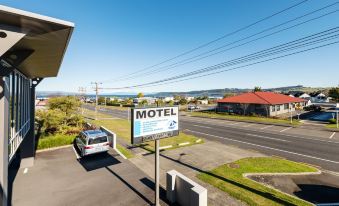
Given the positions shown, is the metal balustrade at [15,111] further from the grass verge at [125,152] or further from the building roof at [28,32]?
the grass verge at [125,152]

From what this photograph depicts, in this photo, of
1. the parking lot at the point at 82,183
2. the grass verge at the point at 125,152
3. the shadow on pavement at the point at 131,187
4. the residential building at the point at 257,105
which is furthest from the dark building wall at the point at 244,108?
the shadow on pavement at the point at 131,187

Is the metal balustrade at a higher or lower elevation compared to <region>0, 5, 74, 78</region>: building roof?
lower

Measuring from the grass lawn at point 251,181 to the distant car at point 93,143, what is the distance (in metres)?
8.11

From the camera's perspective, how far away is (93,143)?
15.4m

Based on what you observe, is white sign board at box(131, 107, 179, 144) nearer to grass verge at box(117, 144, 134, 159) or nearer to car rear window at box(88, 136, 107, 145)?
grass verge at box(117, 144, 134, 159)

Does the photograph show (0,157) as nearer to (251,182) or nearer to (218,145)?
(251,182)

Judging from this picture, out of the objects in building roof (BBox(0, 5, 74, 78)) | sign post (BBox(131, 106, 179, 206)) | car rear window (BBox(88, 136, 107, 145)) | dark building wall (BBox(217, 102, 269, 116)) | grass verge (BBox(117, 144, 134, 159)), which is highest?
building roof (BBox(0, 5, 74, 78))

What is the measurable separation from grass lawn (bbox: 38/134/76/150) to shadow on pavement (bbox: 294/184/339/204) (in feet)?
60.0

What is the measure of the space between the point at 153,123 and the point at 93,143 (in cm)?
837

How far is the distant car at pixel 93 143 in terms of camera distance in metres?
15.1

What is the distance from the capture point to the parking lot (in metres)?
9.54

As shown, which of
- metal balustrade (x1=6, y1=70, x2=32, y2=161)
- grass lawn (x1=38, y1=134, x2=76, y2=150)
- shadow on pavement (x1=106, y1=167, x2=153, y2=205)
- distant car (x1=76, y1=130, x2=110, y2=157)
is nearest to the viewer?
metal balustrade (x1=6, y1=70, x2=32, y2=161)

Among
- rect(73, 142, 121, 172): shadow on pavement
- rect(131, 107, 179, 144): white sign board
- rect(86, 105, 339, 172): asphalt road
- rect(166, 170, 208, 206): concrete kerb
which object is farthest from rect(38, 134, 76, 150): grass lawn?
rect(86, 105, 339, 172): asphalt road

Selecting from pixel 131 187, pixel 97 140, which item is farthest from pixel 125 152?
pixel 131 187
